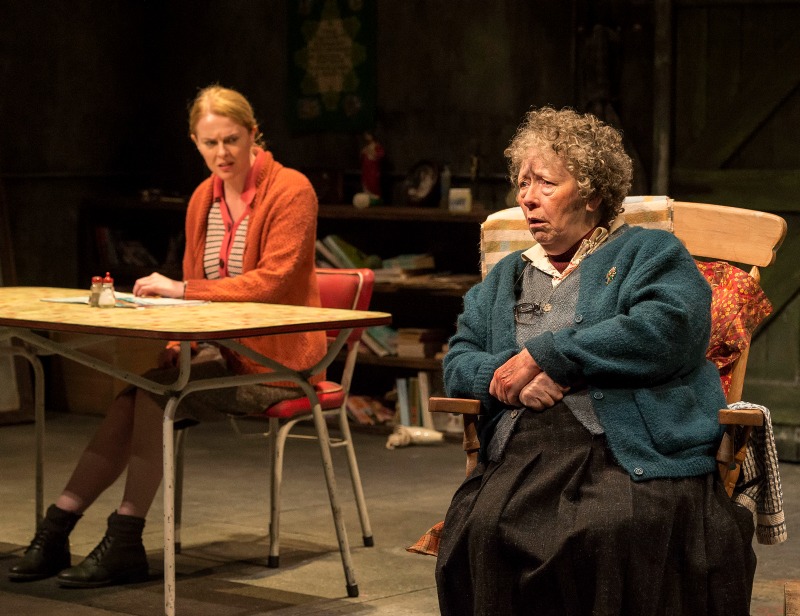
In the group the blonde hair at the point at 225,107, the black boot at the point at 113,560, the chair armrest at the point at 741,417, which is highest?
the blonde hair at the point at 225,107

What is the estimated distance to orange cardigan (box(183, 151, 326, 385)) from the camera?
435cm

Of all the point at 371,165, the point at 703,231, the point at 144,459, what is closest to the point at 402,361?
the point at 371,165

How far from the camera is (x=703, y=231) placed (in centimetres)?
366

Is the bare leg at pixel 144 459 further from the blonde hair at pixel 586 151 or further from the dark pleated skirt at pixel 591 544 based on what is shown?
the blonde hair at pixel 586 151

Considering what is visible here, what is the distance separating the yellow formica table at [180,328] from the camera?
3.64 m

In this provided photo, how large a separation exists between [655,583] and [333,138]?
5.03 m

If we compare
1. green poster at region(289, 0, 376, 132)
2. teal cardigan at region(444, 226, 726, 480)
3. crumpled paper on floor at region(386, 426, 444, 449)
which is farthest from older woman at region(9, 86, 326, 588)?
green poster at region(289, 0, 376, 132)

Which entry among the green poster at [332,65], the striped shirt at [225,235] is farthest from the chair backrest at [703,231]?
the green poster at [332,65]

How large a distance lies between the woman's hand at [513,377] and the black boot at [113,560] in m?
1.43

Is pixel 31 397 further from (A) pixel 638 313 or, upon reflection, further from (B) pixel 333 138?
(A) pixel 638 313

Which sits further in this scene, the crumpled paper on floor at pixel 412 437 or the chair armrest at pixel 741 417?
the crumpled paper on floor at pixel 412 437

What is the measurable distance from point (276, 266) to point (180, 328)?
84 centimetres

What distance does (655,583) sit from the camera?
291cm

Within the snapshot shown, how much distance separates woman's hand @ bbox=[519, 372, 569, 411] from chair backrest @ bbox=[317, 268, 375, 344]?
1.48m
